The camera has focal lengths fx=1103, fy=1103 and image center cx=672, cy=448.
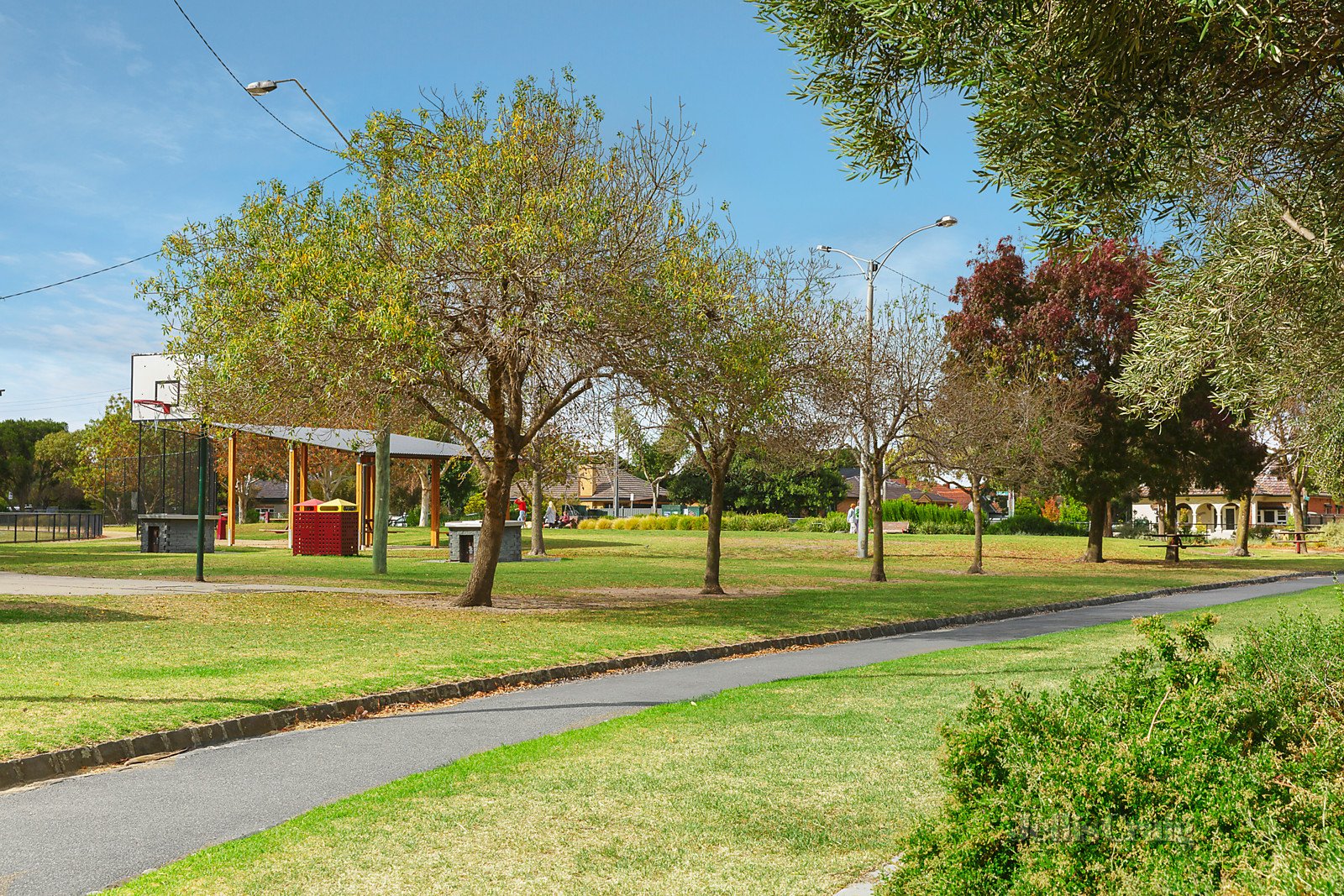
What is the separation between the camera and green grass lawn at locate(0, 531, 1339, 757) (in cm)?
962

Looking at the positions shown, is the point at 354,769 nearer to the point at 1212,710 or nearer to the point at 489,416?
the point at 1212,710

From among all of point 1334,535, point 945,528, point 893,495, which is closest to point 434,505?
point 945,528

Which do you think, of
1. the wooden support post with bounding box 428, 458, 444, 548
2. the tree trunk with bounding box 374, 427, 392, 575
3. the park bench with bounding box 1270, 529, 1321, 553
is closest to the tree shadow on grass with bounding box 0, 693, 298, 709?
the tree trunk with bounding box 374, 427, 392, 575

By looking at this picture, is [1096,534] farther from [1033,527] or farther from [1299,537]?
[1033,527]

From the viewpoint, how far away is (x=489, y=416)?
17.9 meters

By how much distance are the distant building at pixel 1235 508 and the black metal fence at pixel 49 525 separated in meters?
60.7

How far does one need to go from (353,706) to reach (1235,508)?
7851 cm

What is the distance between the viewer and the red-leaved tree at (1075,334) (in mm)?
34656

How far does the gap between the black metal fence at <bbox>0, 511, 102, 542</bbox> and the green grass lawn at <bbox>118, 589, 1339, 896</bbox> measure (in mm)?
43946

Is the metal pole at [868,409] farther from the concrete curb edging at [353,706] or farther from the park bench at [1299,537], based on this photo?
the park bench at [1299,537]

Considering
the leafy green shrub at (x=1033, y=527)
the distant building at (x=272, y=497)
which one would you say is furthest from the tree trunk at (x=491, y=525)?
the distant building at (x=272, y=497)

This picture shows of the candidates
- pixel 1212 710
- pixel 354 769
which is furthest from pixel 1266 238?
pixel 354 769

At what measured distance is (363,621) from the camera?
15.9 metres

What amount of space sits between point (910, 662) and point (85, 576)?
723 inches
